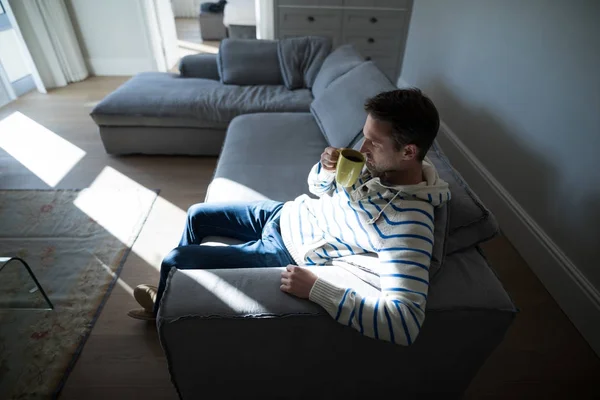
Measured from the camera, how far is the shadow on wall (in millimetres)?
1427

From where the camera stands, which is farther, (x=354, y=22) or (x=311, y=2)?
(x=354, y=22)

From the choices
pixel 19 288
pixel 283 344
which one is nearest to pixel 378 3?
pixel 283 344

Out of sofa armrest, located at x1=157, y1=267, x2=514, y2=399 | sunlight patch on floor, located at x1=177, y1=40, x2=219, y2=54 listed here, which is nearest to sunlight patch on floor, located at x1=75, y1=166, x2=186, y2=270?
sofa armrest, located at x1=157, y1=267, x2=514, y2=399

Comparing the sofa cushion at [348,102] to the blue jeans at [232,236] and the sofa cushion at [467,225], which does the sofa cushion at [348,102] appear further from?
the sofa cushion at [467,225]

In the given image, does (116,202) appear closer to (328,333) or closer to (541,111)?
(328,333)

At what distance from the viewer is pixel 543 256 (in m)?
1.65

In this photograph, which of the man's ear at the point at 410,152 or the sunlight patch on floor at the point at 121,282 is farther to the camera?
the sunlight patch on floor at the point at 121,282

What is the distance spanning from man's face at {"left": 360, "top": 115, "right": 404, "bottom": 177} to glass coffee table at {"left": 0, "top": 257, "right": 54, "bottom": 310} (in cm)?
134

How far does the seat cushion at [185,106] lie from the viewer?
7.59ft

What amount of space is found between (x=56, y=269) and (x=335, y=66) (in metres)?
1.89

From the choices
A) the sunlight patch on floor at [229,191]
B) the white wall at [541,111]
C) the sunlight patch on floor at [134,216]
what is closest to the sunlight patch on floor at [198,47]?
the sunlight patch on floor at [134,216]

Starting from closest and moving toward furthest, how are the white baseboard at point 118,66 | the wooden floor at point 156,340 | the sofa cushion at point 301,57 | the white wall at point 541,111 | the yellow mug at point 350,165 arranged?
the yellow mug at point 350,165 < the wooden floor at point 156,340 < the white wall at point 541,111 < the sofa cushion at point 301,57 < the white baseboard at point 118,66

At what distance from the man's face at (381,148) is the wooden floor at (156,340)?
3.10 ft

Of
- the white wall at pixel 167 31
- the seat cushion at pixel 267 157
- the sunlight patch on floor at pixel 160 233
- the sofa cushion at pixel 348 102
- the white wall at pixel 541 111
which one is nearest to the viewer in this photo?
the white wall at pixel 541 111
